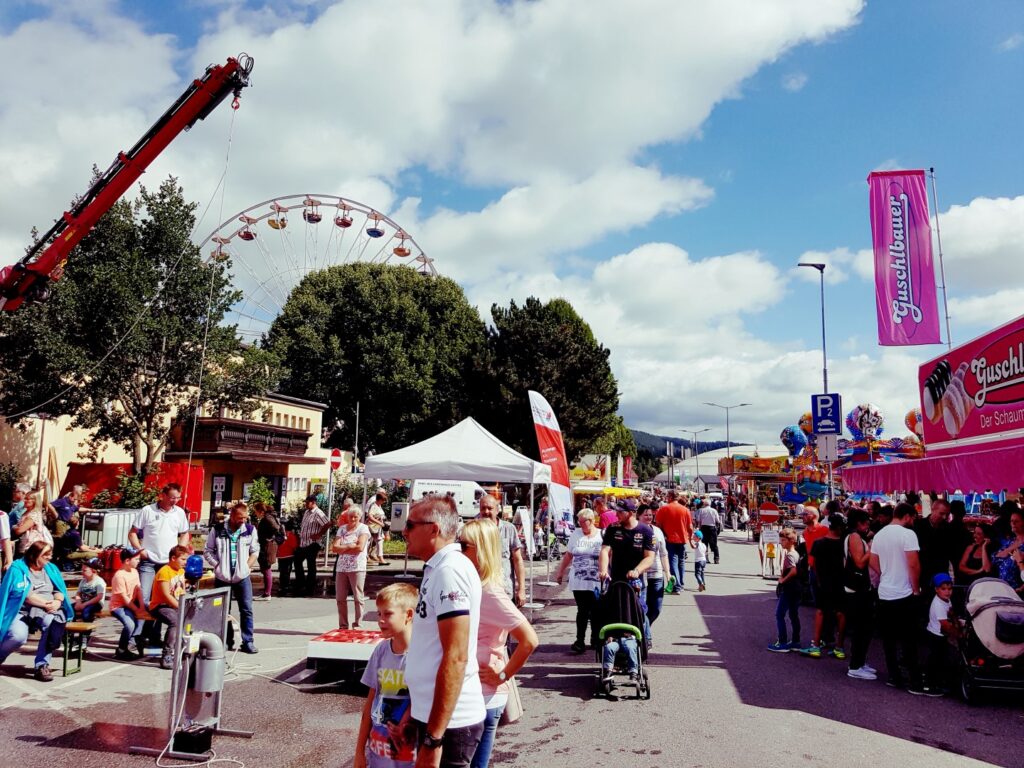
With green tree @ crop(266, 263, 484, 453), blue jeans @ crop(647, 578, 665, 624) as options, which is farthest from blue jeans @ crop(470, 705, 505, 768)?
green tree @ crop(266, 263, 484, 453)

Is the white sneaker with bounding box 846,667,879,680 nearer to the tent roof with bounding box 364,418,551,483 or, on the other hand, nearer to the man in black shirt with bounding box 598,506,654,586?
the man in black shirt with bounding box 598,506,654,586

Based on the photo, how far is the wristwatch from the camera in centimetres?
259

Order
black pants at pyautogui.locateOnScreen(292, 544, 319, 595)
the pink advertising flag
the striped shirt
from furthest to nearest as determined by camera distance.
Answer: the pink advertising flag, black pants at pyautogui.locateOnScreen(292, 544, 319, 595), the striped shirt

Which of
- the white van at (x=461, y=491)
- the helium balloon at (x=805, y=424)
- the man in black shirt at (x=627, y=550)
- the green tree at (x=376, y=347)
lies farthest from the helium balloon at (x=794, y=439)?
the man in black shirt at (x=627, y=550)

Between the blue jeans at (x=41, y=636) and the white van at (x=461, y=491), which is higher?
the white van at (x=461, y=491)

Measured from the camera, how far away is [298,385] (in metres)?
41.2

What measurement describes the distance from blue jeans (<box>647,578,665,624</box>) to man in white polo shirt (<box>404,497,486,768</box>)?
20.6 ft

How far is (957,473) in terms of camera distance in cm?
1018

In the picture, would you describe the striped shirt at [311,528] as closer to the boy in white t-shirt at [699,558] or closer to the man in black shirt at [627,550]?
the man in black shirt at [627,550]

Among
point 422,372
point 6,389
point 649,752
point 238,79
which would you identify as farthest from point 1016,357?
point 422,372

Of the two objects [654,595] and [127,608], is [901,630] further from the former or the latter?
A: [127,608]

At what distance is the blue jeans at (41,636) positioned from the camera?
698 centimetres

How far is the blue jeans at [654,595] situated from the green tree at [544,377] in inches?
947

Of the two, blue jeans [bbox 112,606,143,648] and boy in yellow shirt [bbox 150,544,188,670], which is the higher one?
boy in yellow shirt [bbox 150,544,188,670]
